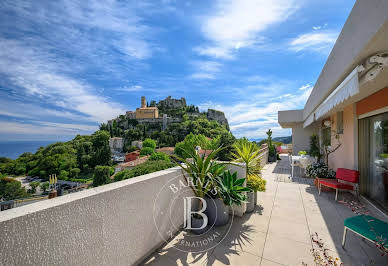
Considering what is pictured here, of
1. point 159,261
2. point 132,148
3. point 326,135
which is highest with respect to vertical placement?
point 326,135

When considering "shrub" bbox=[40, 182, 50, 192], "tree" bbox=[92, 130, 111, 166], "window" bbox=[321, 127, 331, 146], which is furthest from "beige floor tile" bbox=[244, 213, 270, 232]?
"shrub" bbox=[40, 182, 50, 192]

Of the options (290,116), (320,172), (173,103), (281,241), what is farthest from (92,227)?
(173,103)

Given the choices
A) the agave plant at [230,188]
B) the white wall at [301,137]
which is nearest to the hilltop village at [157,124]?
the white wall at [301,137]

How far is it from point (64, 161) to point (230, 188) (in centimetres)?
5638

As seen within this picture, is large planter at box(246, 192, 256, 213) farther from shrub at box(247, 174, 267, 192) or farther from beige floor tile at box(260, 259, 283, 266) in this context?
beige floor tile at box(260, 259, 283, 266)

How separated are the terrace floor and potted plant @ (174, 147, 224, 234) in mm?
274

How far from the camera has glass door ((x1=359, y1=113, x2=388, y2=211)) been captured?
327cm

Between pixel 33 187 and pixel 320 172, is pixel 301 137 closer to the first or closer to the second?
pixel 320 172

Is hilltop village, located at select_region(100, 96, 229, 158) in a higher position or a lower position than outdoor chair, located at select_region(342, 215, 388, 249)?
higher

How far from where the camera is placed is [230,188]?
Result: 2.61 meters

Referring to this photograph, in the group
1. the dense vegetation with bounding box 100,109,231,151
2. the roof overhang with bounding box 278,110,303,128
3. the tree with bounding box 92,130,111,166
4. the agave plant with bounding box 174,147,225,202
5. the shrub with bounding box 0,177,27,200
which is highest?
the dense vegetation with bounding box 100,109,231,151

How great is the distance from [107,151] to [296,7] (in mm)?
53003

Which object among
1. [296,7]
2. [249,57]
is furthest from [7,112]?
[296,7]

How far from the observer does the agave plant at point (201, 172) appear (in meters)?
2.48
